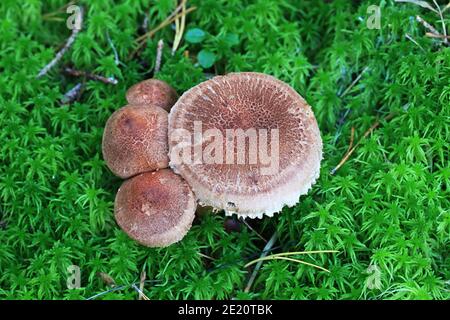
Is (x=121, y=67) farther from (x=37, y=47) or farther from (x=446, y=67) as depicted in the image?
(x=446, y=67)

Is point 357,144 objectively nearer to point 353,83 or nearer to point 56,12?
point 353,83

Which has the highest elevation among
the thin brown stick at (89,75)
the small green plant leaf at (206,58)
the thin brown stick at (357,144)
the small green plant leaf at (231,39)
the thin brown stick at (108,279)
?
the small green plant leaf at (231,39)

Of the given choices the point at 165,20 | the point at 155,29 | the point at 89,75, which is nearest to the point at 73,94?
the point at 89,75

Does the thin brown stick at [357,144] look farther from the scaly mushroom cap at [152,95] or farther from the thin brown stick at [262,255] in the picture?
the scaly mushroom cap at [152,95]

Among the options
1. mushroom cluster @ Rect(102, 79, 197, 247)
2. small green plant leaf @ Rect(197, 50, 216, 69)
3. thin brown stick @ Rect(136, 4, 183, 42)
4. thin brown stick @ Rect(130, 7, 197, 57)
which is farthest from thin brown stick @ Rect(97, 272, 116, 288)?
thin brown stick @ Rect(136, 4, 183, 42)

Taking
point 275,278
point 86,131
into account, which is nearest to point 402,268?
point 275,278

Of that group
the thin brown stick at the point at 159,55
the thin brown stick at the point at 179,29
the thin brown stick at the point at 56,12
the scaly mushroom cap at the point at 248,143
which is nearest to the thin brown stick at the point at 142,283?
the scaly mushroom cap at the point at 248,143
